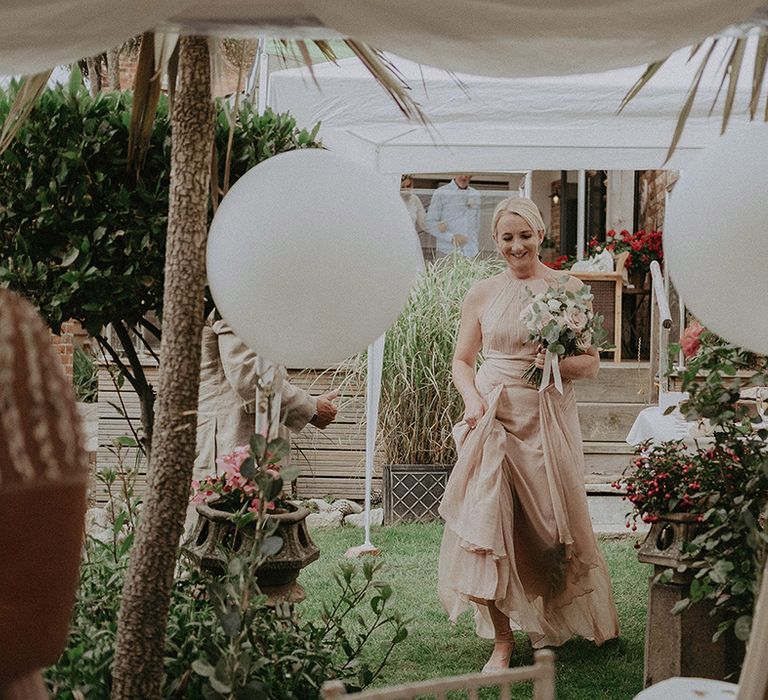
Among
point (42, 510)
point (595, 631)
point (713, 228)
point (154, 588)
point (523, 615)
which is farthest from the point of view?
point (595, 631)

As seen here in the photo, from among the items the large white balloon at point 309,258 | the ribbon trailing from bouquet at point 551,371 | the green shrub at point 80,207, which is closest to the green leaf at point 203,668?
the large white balloon at point 309,258

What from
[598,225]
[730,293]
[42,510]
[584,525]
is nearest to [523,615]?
[584,525]

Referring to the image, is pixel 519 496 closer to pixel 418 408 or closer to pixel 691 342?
pixel 691 342

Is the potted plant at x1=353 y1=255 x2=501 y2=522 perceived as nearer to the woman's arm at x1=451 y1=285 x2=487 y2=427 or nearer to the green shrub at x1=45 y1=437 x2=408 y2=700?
the woman's arm at x1=451 y1=285 x2=487 y2=427

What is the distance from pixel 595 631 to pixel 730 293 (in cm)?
275

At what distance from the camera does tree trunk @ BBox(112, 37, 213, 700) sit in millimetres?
2412

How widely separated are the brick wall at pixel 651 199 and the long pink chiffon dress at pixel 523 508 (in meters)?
8.58

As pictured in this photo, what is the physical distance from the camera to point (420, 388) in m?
7.88

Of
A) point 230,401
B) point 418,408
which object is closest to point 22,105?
point 230,401

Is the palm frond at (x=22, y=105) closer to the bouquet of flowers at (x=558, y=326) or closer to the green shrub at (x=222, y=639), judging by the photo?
the green shrub at (x=222, y=639)

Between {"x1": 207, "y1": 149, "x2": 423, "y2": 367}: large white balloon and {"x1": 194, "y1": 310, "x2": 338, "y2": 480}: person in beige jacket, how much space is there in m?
1.60

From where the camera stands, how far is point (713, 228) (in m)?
2.11

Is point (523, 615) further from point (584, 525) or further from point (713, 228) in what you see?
point (713, 228)

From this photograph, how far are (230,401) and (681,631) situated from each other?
1819 mm
